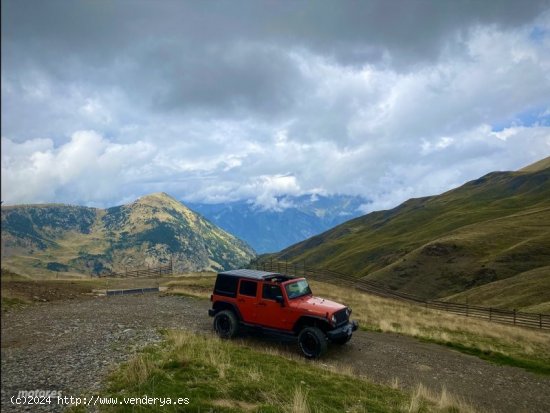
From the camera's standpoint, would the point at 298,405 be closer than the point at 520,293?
Yes

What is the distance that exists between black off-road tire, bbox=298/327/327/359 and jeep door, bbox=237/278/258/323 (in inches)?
97.5

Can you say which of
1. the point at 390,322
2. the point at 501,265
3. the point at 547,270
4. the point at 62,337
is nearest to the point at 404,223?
the point at 501,265

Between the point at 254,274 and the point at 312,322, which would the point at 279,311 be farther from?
the point at 254,274

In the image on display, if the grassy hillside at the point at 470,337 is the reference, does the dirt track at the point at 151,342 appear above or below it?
below

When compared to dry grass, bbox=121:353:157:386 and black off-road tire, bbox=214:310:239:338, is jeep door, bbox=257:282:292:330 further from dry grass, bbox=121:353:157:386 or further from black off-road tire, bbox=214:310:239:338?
dry grass, bbox=121:353:157:386

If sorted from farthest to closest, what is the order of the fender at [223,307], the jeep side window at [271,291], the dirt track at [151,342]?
the fender at [223,307] < the jeep side window at [271,291] < the dirt track at [151,342]

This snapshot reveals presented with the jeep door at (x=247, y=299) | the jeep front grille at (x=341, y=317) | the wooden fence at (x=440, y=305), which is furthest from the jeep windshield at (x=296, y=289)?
the wooden fence at (x=440, y=305)

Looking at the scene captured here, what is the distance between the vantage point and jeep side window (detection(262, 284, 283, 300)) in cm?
1677

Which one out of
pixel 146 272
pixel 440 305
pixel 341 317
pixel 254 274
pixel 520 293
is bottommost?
pixel 341 317

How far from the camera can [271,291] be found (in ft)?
55.4

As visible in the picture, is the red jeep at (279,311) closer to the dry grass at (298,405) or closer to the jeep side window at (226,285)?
the jeep side window at (226,285)

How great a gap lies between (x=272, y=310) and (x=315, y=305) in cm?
185

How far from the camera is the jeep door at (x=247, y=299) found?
1723cm

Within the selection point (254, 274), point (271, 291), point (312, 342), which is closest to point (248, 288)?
point (254, 274)
